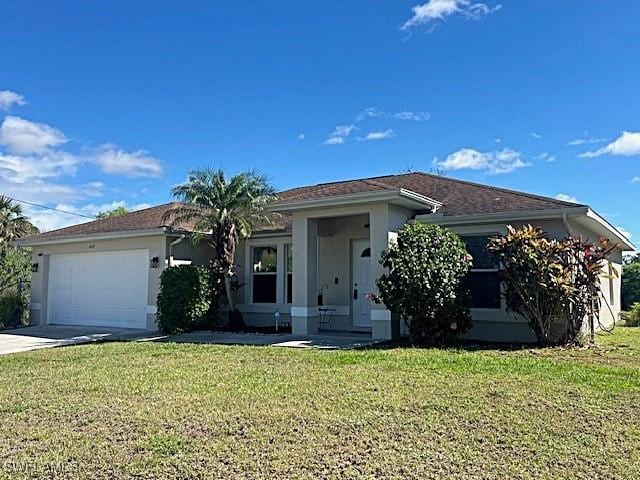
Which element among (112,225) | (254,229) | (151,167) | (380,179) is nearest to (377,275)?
(254,229)

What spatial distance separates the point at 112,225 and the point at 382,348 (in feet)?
38.2

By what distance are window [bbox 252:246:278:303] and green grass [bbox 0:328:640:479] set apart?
7031 millimetres

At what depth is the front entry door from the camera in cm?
1469

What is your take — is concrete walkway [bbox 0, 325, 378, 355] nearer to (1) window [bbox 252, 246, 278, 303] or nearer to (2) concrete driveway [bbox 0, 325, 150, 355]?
(2) concrete driveway [bbox 0, 325, 150, 355]

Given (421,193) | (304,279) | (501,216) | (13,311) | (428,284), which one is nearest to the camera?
(428,284)

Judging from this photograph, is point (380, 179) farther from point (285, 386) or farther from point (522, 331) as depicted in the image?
point (285, 386)

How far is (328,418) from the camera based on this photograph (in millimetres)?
5605

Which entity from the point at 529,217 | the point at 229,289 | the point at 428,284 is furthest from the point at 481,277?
the point at 229,289

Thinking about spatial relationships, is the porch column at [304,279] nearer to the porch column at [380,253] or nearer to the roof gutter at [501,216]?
the porch column at [380,253]

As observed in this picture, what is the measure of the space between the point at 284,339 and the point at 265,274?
4.26m

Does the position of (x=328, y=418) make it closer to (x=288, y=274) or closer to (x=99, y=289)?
(x=288, y=274)

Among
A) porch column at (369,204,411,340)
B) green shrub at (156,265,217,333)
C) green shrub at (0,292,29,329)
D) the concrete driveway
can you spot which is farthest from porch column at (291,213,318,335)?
green shrub at (0,292,29,329)

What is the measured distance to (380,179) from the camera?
17938 mm

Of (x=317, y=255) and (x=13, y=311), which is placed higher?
(x=317, y=255)
